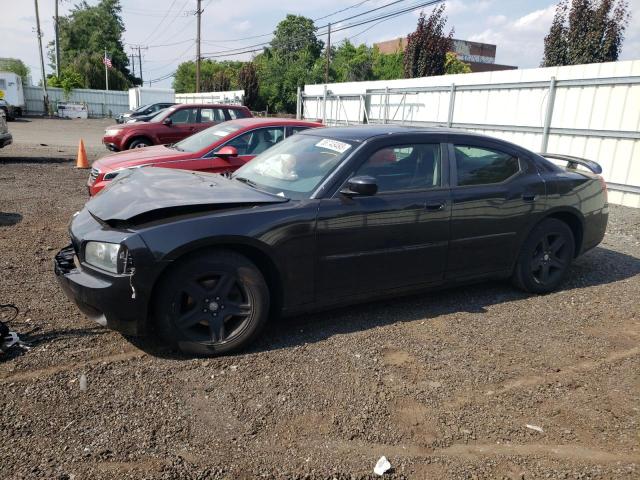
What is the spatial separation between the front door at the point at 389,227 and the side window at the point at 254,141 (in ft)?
12.2

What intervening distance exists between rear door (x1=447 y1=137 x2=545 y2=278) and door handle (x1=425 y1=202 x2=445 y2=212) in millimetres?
134

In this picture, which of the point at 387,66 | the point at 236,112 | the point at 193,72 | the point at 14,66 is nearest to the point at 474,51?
the point at 387,66

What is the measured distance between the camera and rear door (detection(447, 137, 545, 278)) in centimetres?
448

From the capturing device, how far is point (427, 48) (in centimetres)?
2470

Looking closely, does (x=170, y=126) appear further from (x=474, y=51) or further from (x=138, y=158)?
(x=474, y=51)

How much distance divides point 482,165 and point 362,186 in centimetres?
153

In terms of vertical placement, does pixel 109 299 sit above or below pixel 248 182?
below

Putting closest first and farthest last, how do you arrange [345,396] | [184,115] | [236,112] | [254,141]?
[345,396], [254,141], [184,115], [236,112]

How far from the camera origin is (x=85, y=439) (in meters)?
2.67

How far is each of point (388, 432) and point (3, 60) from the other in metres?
73.6

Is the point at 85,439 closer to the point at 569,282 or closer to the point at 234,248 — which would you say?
the point at 234,248

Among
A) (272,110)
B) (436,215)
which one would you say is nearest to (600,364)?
(436,215)

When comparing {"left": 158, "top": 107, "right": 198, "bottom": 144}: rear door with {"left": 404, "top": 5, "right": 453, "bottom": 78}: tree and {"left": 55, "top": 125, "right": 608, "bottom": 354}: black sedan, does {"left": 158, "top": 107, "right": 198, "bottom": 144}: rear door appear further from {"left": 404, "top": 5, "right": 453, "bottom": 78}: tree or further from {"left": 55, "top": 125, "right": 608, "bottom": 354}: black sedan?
{"left": 404, "top": 5, "right": 453, "bottom": 78}: tree

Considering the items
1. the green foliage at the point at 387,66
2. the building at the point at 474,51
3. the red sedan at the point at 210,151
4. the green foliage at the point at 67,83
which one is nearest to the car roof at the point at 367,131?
the red sedan at the point at 210,151
